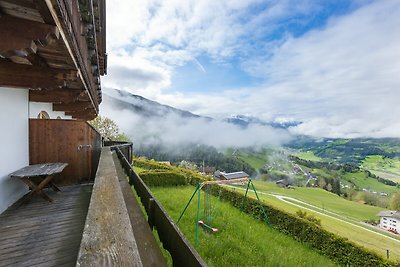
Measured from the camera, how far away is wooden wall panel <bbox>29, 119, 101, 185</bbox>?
19.7 ft

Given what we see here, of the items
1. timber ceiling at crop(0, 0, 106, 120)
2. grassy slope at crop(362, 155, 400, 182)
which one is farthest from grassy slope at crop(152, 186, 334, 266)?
grassy slope at crop(362, 155, 400, 182)

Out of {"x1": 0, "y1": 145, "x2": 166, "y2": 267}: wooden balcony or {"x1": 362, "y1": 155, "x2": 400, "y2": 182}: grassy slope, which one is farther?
{"x1": 362, "y1": 155, "x2": 400, "y2": 182}: grassy slope

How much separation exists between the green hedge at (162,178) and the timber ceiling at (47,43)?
36.0 feet

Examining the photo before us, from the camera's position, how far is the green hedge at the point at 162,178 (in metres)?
16.1

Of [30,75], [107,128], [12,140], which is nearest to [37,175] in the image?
[12,140]

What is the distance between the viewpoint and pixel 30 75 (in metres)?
3.68

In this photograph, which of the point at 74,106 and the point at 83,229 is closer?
the point at 83,229

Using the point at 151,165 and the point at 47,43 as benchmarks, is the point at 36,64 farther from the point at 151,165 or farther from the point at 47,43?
the point at 151,165

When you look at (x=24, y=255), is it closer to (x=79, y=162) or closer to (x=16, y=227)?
(x=16, y=227)

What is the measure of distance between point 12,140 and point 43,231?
2419 mm

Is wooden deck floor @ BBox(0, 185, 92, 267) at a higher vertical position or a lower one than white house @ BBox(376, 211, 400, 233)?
higher

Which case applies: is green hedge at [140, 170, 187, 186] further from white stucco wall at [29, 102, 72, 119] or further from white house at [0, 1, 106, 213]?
white house at [0, 1, 106, 213]

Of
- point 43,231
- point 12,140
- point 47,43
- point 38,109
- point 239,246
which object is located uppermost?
point 47,43

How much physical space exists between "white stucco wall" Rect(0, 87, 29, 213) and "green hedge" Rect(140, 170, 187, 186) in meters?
10.5
